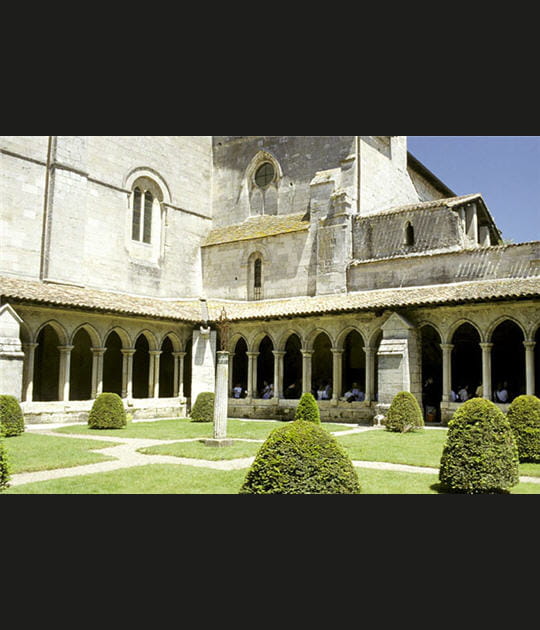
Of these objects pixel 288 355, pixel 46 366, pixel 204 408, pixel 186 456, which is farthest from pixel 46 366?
A: pixel 186 456

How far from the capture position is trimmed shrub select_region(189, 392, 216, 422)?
17.7m

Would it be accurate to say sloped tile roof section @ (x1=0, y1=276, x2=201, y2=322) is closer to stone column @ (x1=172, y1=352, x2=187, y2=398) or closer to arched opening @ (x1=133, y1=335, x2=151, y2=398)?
stone column @ (x1=172, y1=352, x2=187, y2=398)

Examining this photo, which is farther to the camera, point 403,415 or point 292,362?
point 292,362

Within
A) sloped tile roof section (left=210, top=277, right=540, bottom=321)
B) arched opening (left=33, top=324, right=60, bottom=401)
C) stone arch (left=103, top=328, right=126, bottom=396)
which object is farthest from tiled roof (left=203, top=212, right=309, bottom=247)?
arched opening (left=33, top=324, right=60, bottom=401)

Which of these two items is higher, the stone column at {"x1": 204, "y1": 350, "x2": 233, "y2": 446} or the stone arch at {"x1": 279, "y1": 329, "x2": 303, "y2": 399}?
the stone arch at {"x1": 279, "y1": 329, "x2": 303, "y2": 399}

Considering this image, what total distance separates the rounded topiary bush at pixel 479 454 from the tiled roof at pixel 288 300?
26.9ft

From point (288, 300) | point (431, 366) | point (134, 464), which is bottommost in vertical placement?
point (134, 464)

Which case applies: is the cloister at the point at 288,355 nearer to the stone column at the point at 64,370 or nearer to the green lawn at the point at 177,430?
the stone column at the point at 64,370

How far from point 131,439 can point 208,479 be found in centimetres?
555

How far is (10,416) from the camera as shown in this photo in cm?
1344

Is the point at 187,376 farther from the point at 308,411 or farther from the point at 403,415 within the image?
the point at 403,415

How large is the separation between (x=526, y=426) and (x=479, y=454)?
360cm

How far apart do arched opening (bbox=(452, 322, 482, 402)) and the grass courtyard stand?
539cm

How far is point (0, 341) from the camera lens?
1490 cm
